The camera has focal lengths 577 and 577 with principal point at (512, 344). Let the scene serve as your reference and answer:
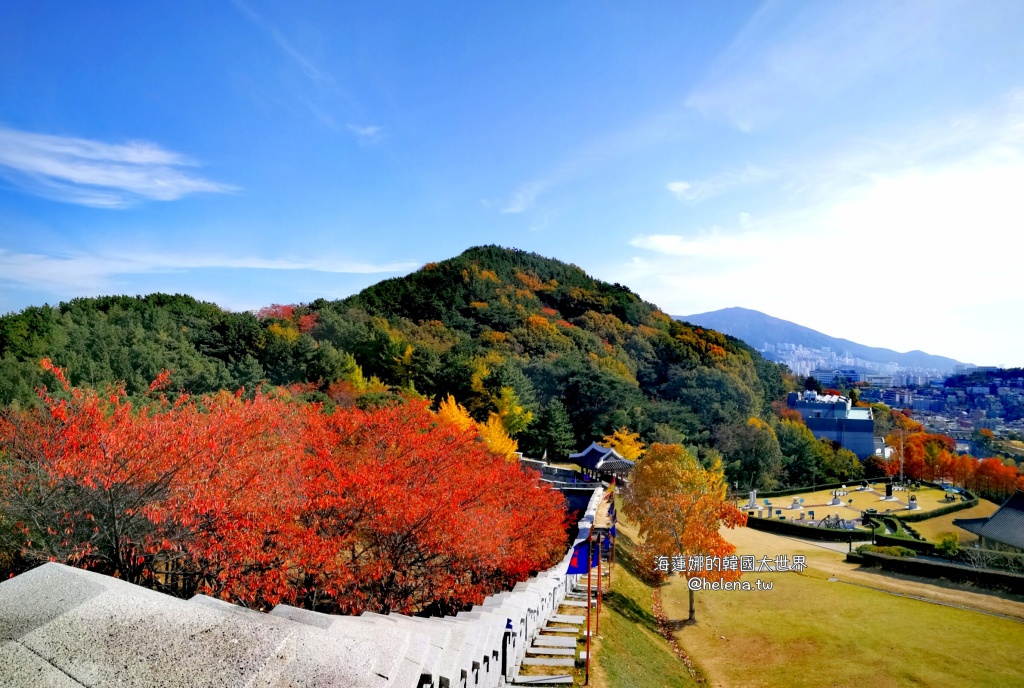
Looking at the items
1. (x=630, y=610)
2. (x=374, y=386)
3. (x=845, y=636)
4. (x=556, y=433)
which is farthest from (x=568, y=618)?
(x=556, y=433)

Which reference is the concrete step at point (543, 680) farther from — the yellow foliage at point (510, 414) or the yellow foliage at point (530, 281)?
the yellow foliage at point (530, 281)

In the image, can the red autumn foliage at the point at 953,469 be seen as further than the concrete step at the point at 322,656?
Yes

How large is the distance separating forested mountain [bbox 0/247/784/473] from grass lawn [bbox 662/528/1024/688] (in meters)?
21.9

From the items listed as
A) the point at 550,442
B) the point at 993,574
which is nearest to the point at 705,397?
the point at 550,442

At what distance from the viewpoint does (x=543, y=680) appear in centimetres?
1203

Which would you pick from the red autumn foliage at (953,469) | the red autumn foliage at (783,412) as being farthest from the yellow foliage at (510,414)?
the red autumn foliage at (783,412)

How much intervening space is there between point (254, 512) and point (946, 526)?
190 ft

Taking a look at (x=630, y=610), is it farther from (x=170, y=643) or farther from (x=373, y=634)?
(x=170, y=643)

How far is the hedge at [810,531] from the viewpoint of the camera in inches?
1649

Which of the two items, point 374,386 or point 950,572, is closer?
point 950,572

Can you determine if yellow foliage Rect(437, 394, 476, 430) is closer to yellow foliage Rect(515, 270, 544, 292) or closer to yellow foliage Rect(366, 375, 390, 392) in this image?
yellow foliage Rect(366, 375, 390, 392)

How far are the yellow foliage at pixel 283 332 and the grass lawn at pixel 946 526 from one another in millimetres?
51629

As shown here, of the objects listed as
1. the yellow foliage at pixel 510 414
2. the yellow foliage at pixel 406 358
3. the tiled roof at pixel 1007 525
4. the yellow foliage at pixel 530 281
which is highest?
the yellow foliage at pixel 530 281

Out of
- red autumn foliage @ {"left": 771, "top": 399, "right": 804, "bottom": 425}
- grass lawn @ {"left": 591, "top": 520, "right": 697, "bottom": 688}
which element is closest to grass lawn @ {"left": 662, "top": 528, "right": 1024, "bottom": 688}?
grass lawn @ {"left": 591, "top": 520, "right": 697, "bottom": 688}
